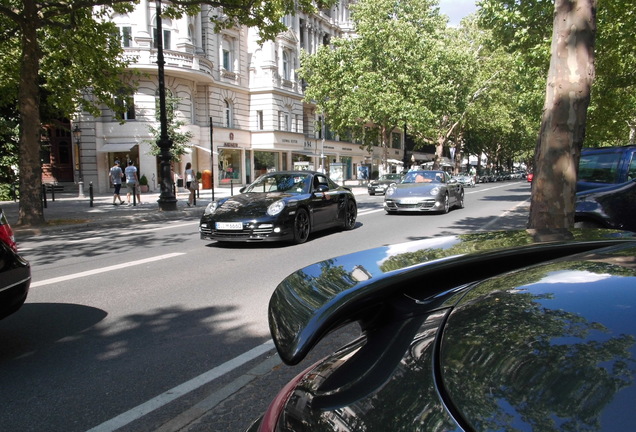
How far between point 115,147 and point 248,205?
78.2 ft

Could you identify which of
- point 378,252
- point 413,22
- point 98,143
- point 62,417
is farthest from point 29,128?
point 413,22

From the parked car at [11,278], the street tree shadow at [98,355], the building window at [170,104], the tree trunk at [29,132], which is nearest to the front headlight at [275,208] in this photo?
the street tree shadow at [98,355]

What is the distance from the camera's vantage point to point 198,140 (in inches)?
1304

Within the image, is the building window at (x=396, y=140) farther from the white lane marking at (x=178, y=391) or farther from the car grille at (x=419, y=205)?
the white lane marking at (x=178, y=391)

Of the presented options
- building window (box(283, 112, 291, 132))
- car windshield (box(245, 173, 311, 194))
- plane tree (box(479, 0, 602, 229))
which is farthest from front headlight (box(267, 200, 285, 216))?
building window (box(283, 112, 291, 132))

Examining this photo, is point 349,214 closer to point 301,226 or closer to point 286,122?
point 301,226

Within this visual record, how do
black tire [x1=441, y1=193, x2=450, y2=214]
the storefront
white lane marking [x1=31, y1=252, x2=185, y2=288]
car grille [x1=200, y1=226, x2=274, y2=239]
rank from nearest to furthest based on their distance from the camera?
white lane marking [x1=31, y1=252, x2=185, y2=288], car grille [x1=200, y1=226, x2=274, y2=239], black tire [x1=441, y1=193, x2=450, y2=214], the storefront

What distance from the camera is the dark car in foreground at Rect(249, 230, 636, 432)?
2.82ft

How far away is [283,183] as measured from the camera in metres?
10.3

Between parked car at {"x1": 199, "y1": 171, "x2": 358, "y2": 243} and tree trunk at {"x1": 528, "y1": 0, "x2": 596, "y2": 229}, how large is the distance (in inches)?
194

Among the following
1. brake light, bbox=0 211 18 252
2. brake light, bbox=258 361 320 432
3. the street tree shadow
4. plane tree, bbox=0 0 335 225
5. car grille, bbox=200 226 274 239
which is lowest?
the street tree shadow

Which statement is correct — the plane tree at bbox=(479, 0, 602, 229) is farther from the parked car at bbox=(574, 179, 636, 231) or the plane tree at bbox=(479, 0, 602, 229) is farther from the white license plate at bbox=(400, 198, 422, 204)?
the white license plate at bbox=(400, 198, 422, 204)

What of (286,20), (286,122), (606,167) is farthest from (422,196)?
(286,20)

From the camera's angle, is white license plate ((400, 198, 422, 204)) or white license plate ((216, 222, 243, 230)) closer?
white license plate ((216, 222, 243, 230))
